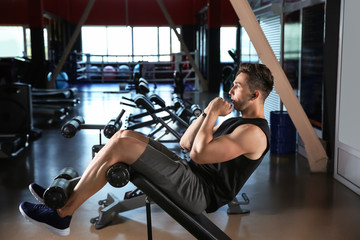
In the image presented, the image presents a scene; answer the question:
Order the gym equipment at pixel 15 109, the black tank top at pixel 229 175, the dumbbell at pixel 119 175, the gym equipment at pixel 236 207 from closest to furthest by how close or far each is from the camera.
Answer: the dumbbell at pixel 119 175 < the black tank top at pixel 229 175 < the gym equipment at pixel 236 207 < the gym equipment at pixel 15 109

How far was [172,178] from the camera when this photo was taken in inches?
77.0

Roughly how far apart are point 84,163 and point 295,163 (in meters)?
2.29

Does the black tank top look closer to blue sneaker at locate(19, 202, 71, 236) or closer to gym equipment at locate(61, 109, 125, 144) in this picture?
blue sneaker at locate(19, 202, 71, 236)

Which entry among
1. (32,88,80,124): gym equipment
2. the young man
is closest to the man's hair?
the young man

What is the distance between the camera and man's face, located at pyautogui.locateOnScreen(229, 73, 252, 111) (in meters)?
2.03

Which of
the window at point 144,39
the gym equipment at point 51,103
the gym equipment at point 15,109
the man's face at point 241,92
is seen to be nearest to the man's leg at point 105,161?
the man's face at point 241,92

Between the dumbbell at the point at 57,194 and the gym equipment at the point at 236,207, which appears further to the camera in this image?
the gym equipment at the point at 236,207

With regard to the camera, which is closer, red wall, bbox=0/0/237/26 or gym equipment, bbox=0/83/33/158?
gym equipment, bbox=0/83/33/158

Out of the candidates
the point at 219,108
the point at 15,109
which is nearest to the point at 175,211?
the point at 219,108

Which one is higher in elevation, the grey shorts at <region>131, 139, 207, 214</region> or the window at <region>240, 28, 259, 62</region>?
the window at <region>240, 28, 259, 62</region>

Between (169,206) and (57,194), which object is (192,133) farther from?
(57,194)

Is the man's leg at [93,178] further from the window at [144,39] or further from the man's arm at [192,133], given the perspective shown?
the window at [144,39]

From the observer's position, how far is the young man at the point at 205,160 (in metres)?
1.93

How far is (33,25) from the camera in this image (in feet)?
36.2
